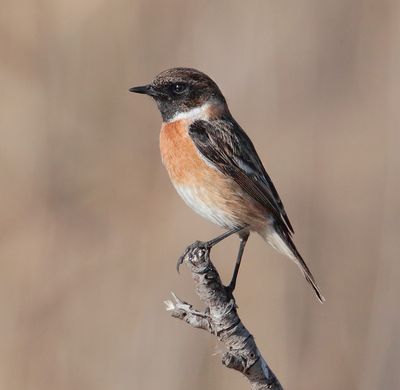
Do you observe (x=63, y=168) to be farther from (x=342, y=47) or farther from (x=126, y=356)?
(x=342, y=47)

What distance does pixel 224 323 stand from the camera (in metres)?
4.04

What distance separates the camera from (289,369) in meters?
6.79

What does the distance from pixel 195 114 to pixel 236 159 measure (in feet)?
1.38

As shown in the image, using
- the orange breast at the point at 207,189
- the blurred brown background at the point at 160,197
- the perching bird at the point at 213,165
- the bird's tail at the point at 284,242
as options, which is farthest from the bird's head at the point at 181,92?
the blurred brown background at the point at 160,197

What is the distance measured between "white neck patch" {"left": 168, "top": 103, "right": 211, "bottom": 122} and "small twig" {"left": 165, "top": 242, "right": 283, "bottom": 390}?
1.38 meters

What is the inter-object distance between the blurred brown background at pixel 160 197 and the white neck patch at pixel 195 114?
50.8 inches

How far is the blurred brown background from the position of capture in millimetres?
6723

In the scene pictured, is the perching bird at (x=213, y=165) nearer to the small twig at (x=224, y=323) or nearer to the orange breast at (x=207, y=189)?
the orange breast at (x=207, y=189)

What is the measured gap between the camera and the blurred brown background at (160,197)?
6723 millimetres

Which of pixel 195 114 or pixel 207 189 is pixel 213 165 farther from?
pixel 195 114

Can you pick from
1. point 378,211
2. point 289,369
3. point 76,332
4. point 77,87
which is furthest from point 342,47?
point 76,332

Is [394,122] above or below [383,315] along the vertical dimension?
above

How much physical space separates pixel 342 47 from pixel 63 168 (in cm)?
239

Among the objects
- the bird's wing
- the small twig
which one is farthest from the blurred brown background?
the small twig
